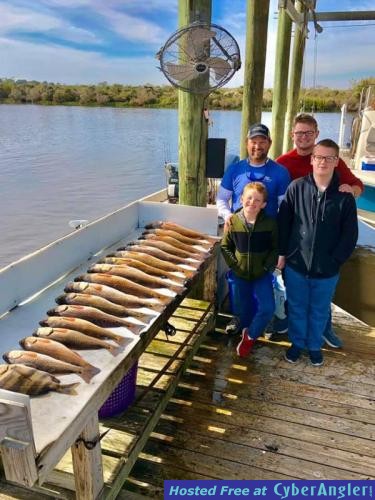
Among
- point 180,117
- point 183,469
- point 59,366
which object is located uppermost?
point 180,117

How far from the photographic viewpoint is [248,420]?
3.09 m

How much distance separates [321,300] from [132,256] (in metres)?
1.57

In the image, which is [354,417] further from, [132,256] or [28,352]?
[28,352]

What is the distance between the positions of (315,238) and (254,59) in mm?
4342

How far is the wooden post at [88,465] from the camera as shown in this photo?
1.97 m

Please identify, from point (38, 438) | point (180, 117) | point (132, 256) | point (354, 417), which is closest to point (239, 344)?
point (354, 417)

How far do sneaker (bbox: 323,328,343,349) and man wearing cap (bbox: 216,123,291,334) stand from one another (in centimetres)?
130

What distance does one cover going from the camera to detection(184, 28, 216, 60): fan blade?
359 cm

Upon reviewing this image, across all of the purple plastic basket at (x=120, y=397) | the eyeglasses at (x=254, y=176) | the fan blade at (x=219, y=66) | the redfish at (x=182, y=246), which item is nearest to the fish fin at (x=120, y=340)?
the purple plastic basket at (x=120, y=397)

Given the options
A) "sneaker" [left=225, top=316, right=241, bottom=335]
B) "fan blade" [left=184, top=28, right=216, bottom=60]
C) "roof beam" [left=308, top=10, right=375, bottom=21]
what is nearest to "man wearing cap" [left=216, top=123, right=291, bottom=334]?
"fan blade" [left=184, top=28, right=216, bottom=60]

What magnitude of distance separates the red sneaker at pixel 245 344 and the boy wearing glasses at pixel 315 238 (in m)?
0.38

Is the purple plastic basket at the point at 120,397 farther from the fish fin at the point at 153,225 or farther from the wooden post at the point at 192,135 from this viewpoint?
the wooden post at the point at 192,135

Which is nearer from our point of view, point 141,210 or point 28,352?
point 28,352

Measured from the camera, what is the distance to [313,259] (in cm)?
338
